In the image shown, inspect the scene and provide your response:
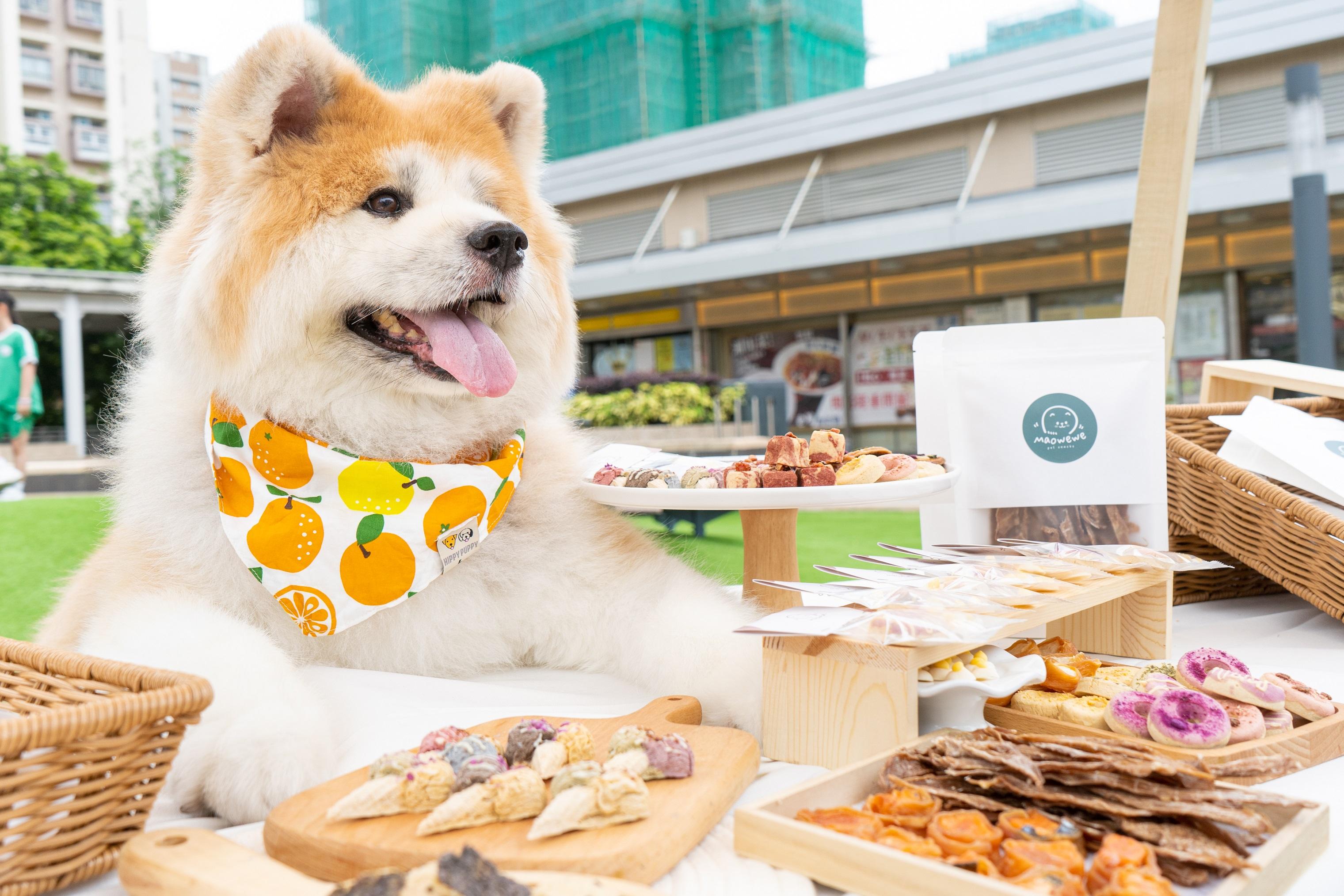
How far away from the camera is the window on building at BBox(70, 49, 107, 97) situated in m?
32.9

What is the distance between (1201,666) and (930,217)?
10446mm

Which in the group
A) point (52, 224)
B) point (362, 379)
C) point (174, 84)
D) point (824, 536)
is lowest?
point (824, 536)

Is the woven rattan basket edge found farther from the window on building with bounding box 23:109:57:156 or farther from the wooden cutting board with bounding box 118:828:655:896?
the window on building with bounding box 23:109:57:156

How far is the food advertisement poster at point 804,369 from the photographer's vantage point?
1212 centimetres

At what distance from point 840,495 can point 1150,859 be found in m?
0.68

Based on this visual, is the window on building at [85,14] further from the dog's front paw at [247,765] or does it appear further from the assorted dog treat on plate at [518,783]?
the assorted dog treat on plate at [518,783]

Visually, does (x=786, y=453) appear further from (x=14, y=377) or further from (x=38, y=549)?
(x=14, y=377)

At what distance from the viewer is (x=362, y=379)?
4.55ft

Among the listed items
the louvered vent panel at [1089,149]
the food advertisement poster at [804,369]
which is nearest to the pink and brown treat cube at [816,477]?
the louvered vent panel at [1089,149]

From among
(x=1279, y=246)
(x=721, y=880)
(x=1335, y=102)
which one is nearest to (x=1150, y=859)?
(x=721, y=880)

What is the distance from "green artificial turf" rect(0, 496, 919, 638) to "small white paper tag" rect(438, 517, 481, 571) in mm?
390

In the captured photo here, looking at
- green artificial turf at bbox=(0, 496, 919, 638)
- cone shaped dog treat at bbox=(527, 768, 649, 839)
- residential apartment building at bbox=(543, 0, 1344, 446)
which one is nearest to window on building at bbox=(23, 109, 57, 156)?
residential apartment building at bbox=(543, 0, 1344, 446)

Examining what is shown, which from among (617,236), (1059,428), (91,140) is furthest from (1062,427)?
(91,140)

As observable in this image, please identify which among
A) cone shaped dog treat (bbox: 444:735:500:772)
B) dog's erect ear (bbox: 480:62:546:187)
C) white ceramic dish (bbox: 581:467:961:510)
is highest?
dog's erect ear (bbox: 480:62:546:187)
